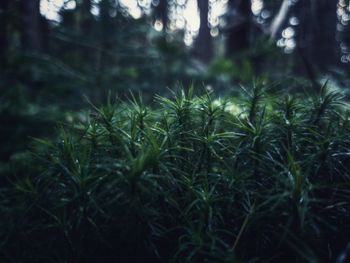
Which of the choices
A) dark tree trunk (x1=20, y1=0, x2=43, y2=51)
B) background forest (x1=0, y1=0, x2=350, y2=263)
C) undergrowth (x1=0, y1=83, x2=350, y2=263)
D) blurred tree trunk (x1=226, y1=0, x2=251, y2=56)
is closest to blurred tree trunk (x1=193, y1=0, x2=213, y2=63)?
blurred tree trunk (x1=226, y1=0, x2=251, y2=56)

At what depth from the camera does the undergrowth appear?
1.28 m

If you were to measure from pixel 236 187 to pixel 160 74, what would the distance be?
19.5 ft

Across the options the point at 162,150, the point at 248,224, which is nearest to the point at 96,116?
the point at 162,150

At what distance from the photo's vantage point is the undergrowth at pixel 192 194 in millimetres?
1277

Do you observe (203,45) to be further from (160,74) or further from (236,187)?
(236,187)

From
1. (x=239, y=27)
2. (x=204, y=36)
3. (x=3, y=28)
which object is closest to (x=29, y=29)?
(x=3, y=28)

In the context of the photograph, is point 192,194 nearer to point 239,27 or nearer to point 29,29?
point 239,27

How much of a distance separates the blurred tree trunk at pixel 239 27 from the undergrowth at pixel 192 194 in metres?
4.73

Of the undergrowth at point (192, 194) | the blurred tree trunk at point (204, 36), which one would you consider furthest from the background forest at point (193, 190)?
the blurred tree trunk at point (204, 36)

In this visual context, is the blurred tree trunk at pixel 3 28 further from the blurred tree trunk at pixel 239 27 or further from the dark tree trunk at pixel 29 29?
the blurred tree trunk at pixel 239 27

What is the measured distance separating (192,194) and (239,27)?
5.72m

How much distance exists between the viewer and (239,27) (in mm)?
6434

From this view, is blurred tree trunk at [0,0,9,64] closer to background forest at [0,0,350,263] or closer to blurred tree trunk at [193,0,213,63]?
background forest at [0,0,350,263]

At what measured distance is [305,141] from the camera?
1.64 m
